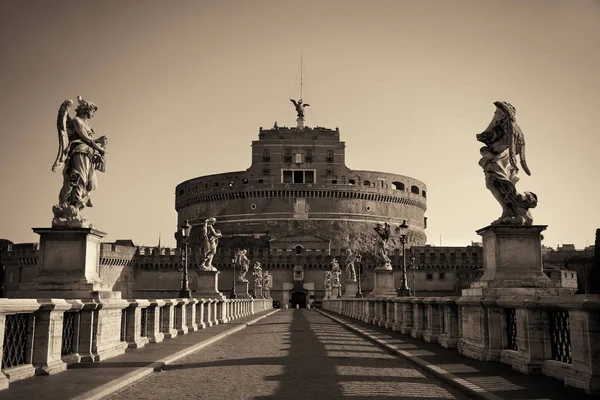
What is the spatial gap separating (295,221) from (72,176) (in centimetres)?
8691

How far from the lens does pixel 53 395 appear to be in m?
6.97

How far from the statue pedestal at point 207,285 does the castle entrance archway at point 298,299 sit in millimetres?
57033

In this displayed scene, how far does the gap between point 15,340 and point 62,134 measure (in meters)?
4.33

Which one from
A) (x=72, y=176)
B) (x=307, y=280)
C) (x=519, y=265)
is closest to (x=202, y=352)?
(x=72, y=176)

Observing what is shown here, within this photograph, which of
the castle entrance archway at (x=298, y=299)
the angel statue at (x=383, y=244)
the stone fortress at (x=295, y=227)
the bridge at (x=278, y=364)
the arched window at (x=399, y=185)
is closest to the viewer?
the bridge at (x=278, y=364)

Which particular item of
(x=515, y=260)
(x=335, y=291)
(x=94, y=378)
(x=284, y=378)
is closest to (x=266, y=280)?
(x=335, y=291)

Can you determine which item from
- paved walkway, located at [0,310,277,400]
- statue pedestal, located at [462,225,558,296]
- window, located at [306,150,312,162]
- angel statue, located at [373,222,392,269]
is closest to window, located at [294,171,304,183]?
window, located at [306,150,312,162]

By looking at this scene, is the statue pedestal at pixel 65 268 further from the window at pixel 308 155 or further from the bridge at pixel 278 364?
the window at pixel 308 155

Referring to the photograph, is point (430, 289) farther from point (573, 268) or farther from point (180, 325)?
point (180, 325)

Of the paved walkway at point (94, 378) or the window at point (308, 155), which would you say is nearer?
the paved walkway at point (94, 378)

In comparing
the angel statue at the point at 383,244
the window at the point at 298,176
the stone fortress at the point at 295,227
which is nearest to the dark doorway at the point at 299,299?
the stone fortress at the point at 295,227

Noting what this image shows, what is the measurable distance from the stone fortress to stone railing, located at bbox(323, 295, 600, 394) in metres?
70.9

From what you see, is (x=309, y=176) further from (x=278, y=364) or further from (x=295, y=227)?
(x=278, y=364)

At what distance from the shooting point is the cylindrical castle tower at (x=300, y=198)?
321ft
